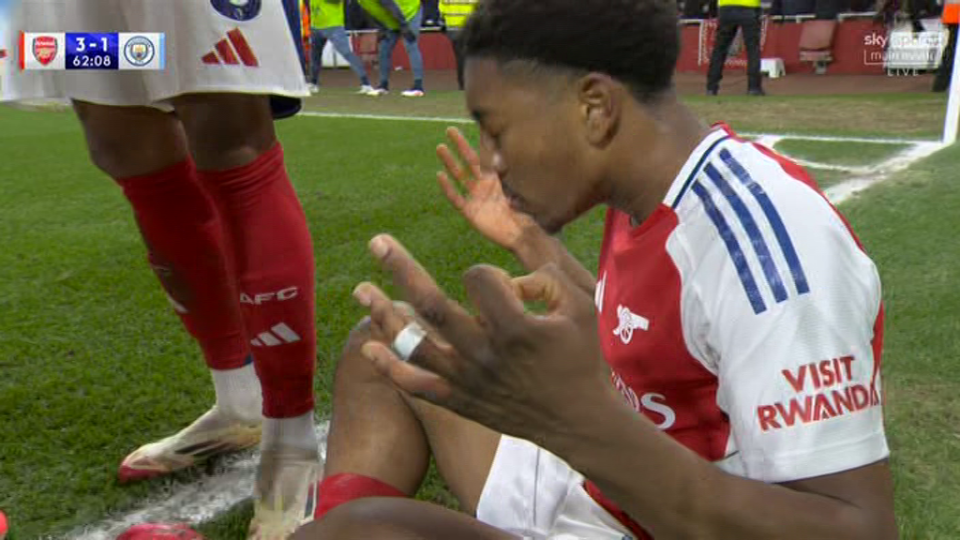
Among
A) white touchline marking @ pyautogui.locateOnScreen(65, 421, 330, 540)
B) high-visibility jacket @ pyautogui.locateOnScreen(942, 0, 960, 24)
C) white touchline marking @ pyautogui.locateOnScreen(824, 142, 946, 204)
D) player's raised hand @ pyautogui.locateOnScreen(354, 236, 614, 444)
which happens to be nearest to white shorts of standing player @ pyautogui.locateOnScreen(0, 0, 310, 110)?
white touchline marking @ pyautogui.locateOnScreen(65, 421, 330, 540)

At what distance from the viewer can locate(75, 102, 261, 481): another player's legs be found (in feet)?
6.22

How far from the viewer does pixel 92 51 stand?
5.73ft

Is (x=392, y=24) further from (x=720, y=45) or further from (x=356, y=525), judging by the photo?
(x=356, y=525)

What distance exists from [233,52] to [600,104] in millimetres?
814

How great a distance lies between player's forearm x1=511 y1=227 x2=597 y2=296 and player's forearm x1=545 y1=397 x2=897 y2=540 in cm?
53

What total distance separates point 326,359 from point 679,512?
5.92 feet

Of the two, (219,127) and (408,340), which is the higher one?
(219,127)

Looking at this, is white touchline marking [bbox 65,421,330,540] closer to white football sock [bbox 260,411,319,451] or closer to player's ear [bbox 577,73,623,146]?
white football sock [bbox 260,411,319,451]

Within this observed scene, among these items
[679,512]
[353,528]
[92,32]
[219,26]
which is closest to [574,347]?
[679,512]

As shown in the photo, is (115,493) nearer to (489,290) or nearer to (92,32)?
(92,32)

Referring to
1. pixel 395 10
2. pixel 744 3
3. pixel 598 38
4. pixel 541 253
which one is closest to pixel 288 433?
pixel 541 253

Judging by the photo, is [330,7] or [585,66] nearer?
[585,66]

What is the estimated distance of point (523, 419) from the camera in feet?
2.86


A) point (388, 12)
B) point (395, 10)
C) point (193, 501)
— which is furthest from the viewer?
point (388, 12)
